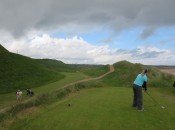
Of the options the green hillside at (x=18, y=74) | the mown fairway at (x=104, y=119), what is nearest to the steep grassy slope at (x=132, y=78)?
the green hillside at (x=18, y=74)

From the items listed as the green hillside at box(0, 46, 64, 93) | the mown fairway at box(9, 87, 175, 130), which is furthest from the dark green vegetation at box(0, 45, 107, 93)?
the mown fairway at box(9, 87, 175, 130)

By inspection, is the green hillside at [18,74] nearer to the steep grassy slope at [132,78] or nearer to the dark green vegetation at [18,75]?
the dark green vegetation at [18,75]

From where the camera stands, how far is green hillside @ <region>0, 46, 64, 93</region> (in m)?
49.5

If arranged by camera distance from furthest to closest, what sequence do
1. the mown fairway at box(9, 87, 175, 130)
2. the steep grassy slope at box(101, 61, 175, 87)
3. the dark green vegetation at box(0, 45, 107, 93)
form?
1. the dark green vegetation at box(0, 45, 107, 93)
2. the steep grassy slope at box(101, 61, 175, 87)
3. the mown fairway at box(9, 87, 175, 130)

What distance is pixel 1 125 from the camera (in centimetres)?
2072

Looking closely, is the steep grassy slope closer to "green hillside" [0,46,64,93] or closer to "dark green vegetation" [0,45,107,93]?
"dark green vegetation" [0,45,107,93]

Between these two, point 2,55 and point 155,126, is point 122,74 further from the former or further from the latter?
point 155,126

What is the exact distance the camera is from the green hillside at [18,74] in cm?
4949

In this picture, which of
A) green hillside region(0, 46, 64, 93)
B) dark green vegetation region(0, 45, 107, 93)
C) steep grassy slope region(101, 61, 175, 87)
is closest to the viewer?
steep grassy slope region(101, 61, 175, 87)

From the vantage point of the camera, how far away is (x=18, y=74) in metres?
57.5

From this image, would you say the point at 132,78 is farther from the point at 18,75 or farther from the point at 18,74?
the point at 18,74

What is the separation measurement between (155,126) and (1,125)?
12143 millimetres

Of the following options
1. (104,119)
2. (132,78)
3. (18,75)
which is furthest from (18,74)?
(104,119)

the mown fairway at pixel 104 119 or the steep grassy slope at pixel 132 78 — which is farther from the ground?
the steep grassy slope at pixel 132 78
